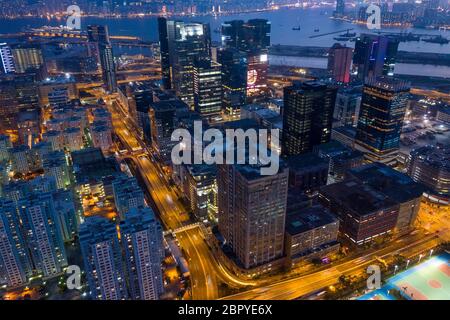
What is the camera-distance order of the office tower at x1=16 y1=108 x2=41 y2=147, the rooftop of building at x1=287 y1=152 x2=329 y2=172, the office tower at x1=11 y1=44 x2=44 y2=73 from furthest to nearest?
the office tower at x1=11 y1=44 x2=44 y2=73 → the office tower at x1=16 y1=108 x2=41 y2=147 → the rooftop of building at x1=287 y1=152 x2=329 y2=172

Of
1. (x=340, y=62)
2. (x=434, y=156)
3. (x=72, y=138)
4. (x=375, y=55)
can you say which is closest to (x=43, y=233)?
(x=72, y=138)

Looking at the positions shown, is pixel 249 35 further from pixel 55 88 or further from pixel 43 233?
pixel 43 233

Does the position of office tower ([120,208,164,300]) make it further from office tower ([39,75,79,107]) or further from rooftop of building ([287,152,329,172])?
office tower ([39,75,79,107])

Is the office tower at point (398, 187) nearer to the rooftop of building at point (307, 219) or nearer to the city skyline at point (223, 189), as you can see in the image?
the city skyline at point (223, 189)

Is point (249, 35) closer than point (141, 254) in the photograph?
No

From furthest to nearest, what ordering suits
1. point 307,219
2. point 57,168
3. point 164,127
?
point 164,127 → point 57,168 → point 307,219

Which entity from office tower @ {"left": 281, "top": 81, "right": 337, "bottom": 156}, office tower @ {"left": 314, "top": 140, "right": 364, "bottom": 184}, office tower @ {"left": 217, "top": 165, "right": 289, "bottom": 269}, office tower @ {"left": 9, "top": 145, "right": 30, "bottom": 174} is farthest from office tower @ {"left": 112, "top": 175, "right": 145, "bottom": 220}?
office tower @ {"left": 314, "top": 140, "right": 364, "bottom": 184}
